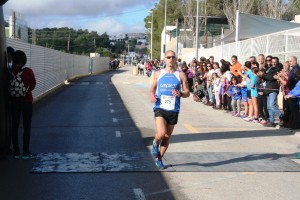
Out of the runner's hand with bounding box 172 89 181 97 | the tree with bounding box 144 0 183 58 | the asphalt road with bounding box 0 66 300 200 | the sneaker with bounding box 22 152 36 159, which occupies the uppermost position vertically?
the tree with bounding box 144 0 183 58

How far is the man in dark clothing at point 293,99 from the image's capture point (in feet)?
38.9

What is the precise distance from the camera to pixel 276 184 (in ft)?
24.0

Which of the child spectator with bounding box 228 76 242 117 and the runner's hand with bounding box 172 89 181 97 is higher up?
the runner's hand with bounding box 172 89 181 97

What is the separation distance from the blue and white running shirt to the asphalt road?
103 centimetres

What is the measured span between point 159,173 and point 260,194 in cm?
175

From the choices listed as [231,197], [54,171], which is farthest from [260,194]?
[54,171]

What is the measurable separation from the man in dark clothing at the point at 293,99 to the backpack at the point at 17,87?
20.4 feet

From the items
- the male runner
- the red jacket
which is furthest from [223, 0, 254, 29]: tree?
the male runner

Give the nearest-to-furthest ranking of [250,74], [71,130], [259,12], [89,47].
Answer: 1. [71,130]
2. [250,74]
3. [259,12]
4. [89,47]

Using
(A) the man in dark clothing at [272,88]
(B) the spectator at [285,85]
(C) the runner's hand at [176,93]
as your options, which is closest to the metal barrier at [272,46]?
(A) the man in dark clothing at [272,88]

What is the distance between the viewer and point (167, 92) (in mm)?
7844

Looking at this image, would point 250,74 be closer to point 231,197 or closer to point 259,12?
point 231,197

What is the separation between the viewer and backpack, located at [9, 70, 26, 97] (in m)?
8.77

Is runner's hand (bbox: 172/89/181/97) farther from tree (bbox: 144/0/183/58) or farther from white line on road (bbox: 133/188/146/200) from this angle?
tree (bbox: 144/0/183/58)
